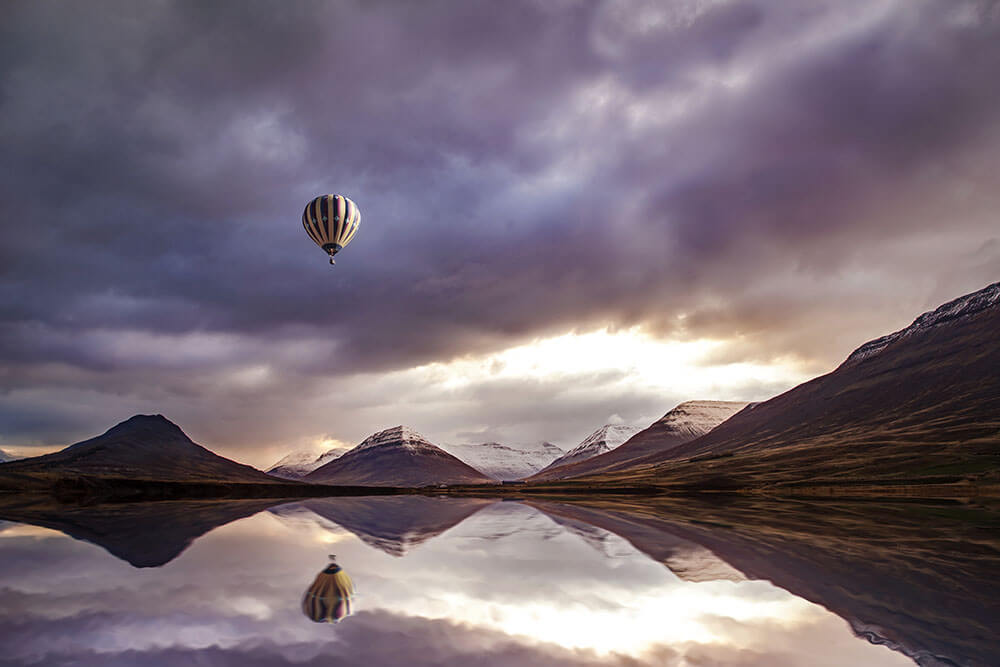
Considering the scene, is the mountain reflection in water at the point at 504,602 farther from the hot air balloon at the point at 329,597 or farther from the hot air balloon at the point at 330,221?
the hot air balloon at the point at 330,221

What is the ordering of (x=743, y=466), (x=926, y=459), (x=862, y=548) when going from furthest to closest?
(x=743, y=466)
(x=926, y=459)
(x=862, y=548)

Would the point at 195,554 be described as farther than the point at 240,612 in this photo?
Yes

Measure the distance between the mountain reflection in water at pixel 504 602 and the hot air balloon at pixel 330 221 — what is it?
66539 millimetres

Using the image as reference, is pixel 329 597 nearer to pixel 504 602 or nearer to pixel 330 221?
pixel 504 602

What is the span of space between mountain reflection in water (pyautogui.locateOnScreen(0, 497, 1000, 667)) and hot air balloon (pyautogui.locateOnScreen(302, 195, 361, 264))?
6654cm

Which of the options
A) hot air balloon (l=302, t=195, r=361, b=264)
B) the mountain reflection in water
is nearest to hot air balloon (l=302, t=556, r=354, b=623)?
the mountain reflection in water

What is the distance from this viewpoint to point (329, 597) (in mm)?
16984

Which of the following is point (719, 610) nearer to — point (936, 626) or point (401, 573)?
point (936, 626)

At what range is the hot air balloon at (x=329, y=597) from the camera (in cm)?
1486

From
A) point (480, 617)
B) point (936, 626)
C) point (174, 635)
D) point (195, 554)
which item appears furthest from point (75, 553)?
point (936, 626)

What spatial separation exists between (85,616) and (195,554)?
1274 centimetres

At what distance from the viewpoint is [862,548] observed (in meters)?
28.3

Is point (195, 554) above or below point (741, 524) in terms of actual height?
above

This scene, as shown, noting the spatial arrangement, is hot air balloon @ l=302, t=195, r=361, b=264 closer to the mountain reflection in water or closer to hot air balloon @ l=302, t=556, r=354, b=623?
the mountain reflection in water
